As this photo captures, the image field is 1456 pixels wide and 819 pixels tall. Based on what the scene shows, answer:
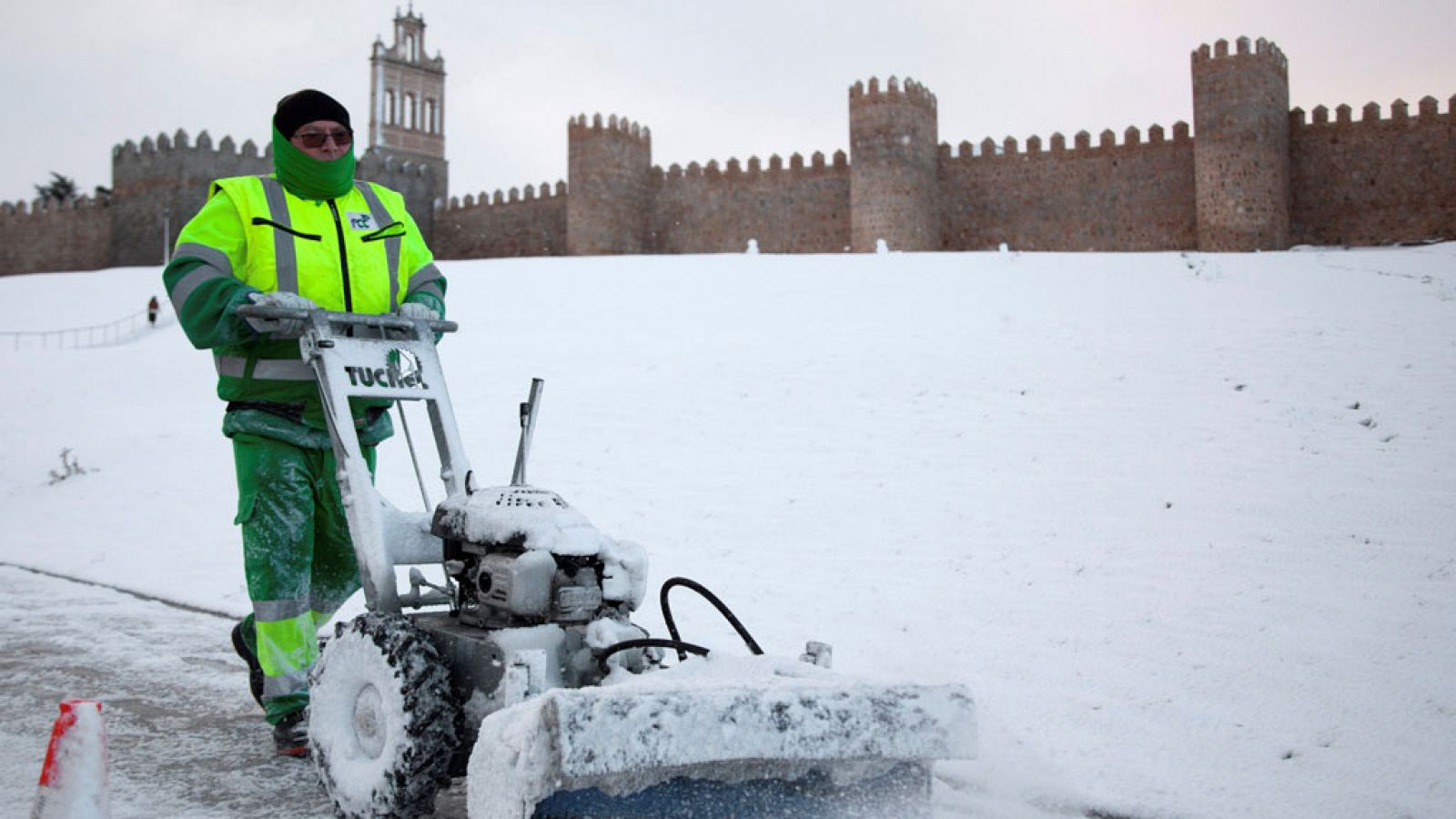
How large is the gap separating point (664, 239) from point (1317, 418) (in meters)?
29.3

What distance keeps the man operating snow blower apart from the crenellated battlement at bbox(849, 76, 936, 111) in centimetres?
2803

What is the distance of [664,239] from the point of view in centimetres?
3553

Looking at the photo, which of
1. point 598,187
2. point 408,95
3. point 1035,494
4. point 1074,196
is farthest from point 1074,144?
point 408,95

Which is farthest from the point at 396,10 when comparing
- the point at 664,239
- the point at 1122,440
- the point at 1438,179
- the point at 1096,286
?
the point at 1122,440

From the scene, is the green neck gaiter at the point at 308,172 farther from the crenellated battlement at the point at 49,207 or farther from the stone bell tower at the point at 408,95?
the stone bell tower at the point at 408,95

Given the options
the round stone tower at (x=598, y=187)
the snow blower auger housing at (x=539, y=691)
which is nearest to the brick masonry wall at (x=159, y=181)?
the round stone tower at (x=598, y=187)

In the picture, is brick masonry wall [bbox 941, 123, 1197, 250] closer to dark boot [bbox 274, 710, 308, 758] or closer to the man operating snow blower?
the man operating snow blower

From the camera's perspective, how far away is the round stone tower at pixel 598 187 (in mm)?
33938

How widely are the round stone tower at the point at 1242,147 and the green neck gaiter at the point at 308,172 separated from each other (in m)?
26.0

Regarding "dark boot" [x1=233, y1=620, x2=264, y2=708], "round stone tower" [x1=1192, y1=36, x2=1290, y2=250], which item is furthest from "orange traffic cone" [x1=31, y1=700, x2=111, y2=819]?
"round stone tower" [x1=1192, y1=36, x2=1290, y2=250]

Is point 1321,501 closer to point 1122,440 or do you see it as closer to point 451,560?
point 1122,440

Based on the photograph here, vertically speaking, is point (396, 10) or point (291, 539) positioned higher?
point (396, 10)

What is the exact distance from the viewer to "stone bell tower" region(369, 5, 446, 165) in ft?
208

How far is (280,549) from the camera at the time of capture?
3.38 meters
